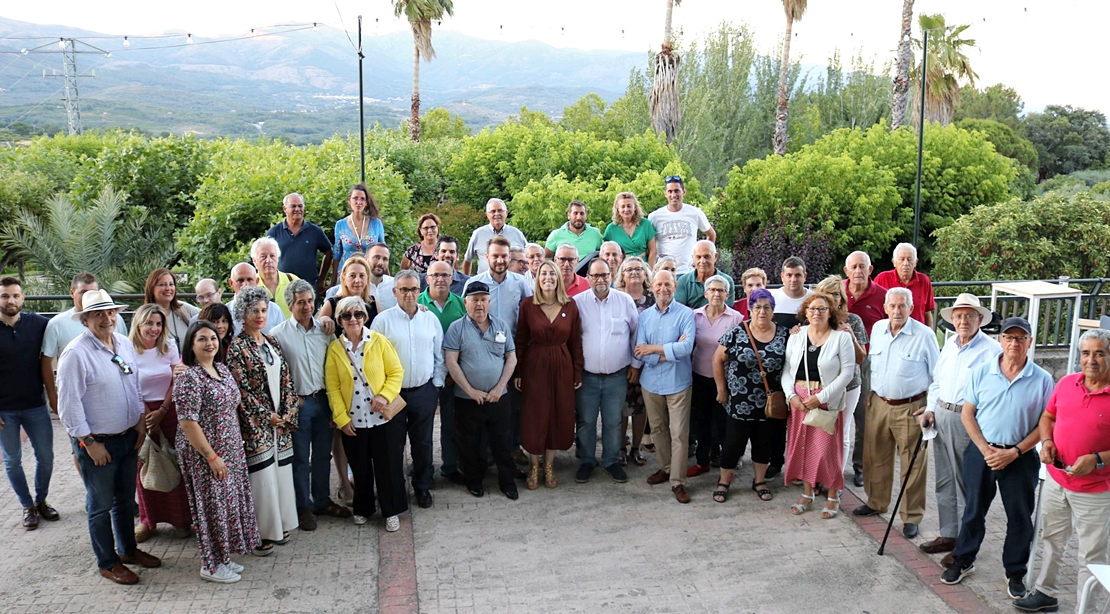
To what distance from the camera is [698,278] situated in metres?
7.92

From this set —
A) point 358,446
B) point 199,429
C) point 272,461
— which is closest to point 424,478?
point 358,446

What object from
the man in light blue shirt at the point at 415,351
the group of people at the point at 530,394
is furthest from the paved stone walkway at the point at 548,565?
the man in light blue shirt at the point at 415,351

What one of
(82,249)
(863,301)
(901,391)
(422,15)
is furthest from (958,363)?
(422,15)

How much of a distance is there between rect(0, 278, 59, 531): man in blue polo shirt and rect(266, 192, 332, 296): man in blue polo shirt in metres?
2.62

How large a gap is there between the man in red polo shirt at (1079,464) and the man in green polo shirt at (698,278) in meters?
3.08

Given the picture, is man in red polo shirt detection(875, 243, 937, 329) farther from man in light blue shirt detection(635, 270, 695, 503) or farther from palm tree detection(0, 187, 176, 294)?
palm tree detection(0, 187, 176, 294)

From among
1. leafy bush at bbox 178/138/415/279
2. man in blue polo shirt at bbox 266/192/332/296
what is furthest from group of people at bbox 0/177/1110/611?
leafy bush at bbox 178/138/415/279

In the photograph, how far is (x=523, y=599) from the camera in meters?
5.62

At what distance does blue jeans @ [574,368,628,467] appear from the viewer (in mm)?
7484

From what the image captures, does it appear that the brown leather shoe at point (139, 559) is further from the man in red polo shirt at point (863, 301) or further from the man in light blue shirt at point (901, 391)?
the man in red polo shirt at point (863, 301)

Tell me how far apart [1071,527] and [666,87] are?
81.8 ft

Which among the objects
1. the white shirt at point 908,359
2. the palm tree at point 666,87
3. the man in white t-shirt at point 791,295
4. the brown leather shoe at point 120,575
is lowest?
the brown leather shoe at point 120,575

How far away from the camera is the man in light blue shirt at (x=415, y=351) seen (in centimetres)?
661

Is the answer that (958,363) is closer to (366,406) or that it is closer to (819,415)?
(819,415)
